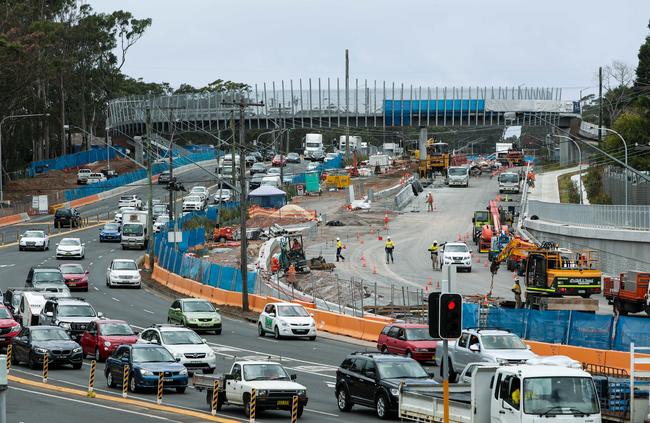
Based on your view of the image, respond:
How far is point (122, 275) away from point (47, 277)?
1052 cm

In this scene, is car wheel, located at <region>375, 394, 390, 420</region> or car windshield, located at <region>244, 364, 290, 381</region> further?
car windshield, located at <region>244, 364, 290, 381</region>

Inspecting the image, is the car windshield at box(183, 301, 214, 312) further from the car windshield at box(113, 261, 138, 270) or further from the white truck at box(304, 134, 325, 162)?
the white truck at box(304, 134, 325, 162)

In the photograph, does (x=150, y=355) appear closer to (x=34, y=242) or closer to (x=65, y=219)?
(x=34, y=242)

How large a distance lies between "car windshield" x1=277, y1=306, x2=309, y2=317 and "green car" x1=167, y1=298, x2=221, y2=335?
2.38 m

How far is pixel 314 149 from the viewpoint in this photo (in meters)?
156

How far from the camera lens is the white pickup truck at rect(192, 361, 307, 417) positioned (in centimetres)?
2612

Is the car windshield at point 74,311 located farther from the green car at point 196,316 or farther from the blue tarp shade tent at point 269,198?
the blue tarp shade tent at point 269,198

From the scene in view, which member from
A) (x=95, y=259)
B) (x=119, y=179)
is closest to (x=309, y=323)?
(x=95, y=259)

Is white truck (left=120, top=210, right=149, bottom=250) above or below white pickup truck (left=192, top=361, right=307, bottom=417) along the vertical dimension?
below

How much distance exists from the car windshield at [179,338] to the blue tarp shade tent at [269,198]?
2530 inches

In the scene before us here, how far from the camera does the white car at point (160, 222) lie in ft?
284

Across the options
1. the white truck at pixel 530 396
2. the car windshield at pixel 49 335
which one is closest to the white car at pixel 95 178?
the car windshield at pixel 49 335

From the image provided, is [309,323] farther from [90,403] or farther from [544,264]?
[90,403]

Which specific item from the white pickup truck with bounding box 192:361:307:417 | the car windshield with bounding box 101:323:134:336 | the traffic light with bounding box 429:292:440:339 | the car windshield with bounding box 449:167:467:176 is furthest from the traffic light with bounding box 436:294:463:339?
the car windshield with bounding box 449:167:467:176
